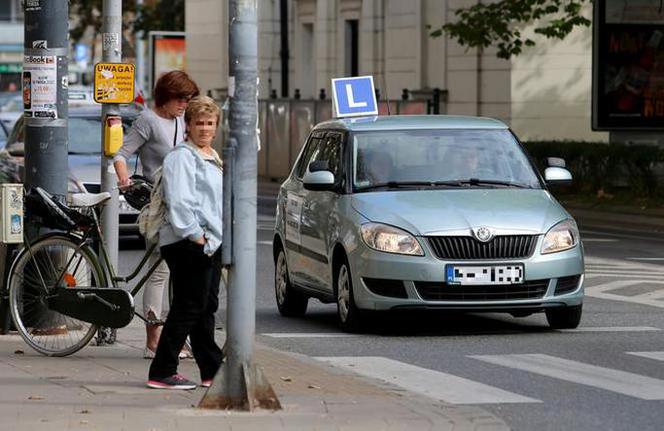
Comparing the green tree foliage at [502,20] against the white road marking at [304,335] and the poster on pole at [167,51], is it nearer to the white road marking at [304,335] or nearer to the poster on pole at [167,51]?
the white road marking at [304,335]

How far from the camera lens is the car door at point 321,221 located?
13.3 m

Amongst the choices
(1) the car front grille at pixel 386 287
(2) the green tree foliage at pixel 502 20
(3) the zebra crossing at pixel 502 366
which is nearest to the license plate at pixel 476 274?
(1) the car front grille at pixel 386 287

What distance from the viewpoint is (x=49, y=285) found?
11016mm

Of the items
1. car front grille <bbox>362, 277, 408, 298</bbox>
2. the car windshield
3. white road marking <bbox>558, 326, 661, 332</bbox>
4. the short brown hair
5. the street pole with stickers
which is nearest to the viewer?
the short brown hair

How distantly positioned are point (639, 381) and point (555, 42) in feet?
92.2

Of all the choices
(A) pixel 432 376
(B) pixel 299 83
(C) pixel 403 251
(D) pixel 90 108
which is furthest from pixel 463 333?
(B) pixel 299 83

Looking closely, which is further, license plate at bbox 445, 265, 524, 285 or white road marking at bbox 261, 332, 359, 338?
white road marking at bbox 261, 332, 359, 338

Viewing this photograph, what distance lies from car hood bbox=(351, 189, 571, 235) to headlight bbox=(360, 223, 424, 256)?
0.05 metres

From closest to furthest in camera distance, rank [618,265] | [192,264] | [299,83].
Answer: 1. [192,264]
2. [618,265]
3. [299,83]

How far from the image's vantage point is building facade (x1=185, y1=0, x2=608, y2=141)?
3794cm

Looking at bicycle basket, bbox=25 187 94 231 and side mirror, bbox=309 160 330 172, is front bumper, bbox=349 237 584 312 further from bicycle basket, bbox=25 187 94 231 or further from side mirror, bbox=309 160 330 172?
bicycle basket, bbox=25 187 94 231

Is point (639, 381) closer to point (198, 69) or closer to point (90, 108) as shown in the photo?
point (90, 108)

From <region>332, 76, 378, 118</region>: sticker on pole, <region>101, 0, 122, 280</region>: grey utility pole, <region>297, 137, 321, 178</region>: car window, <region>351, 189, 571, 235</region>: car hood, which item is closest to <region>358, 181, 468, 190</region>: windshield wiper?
<region>351, 189, 571, 235</region>: car hood

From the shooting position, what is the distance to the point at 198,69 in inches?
2158
